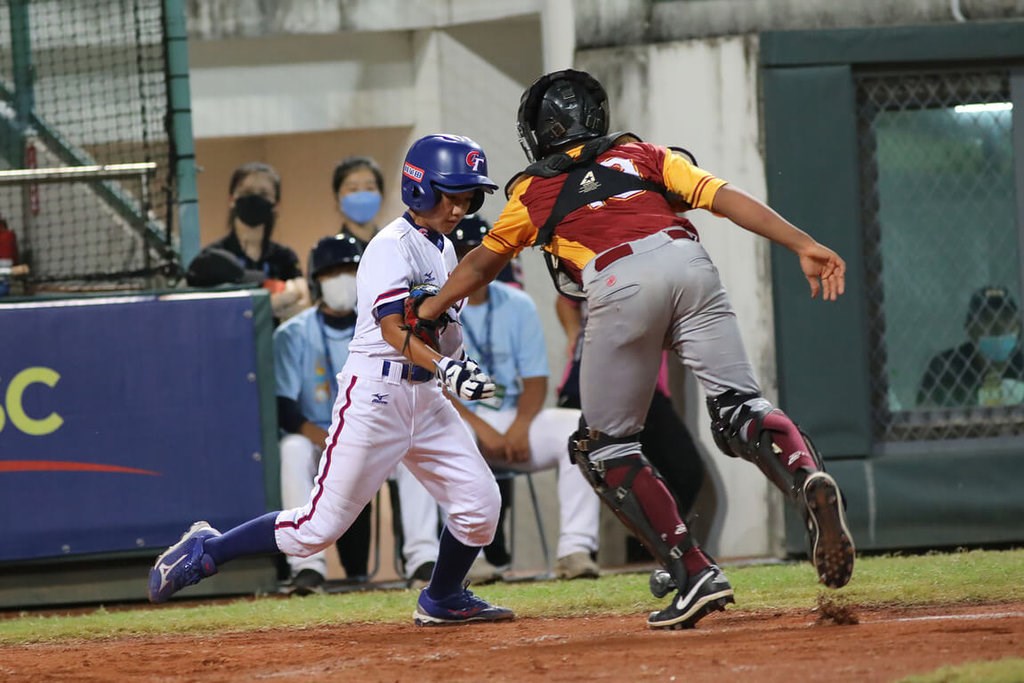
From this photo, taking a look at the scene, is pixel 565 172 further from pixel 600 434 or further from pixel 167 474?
pixel 167 474

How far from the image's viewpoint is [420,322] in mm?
5090

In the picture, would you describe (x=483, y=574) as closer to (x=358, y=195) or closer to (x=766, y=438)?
(x=358, y=195)

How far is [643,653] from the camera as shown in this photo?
433cm

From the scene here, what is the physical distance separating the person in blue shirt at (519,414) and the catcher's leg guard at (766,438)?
2.74 m

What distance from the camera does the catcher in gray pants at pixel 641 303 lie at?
15.6ft

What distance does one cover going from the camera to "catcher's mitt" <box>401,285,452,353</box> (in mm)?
5094

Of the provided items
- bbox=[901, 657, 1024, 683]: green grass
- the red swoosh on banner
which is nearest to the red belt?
bbox=[901, 657, 1024, 683]: green grass

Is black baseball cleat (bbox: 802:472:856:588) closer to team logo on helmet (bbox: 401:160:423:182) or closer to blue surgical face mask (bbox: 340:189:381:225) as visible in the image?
team logo on helmet (bbox: 401:160:423:182)

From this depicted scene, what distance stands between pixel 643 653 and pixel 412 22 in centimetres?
838

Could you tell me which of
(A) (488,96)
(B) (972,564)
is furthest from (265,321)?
(A) (488,96)

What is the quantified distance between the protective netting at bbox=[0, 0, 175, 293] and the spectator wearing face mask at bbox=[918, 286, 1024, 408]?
435 cm

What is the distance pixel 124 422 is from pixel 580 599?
2.76 metres

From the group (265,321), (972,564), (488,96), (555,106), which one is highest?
(488,96)

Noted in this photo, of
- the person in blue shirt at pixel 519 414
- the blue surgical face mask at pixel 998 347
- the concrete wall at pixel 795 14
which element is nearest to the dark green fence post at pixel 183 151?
the person in blue shirt at pixel 519 414
